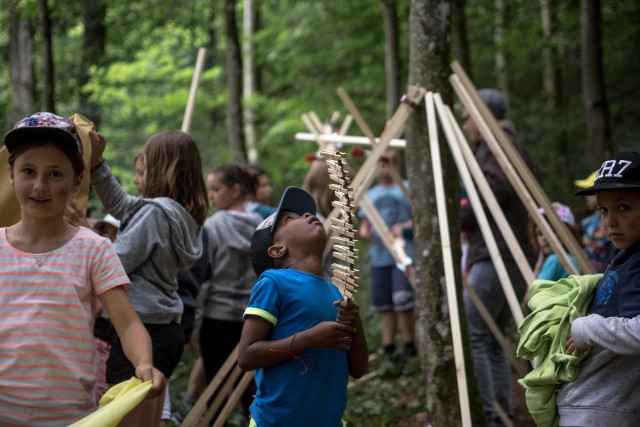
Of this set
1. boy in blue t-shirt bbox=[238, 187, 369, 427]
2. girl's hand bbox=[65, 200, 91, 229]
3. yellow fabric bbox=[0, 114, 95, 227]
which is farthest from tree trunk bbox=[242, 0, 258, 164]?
boy in blue t-shirt bbox=[238, 187, 369, 427]

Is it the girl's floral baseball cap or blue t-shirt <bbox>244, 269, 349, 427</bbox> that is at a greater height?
the girl's floral baseball cap

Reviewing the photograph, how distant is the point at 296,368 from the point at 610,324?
116 cm

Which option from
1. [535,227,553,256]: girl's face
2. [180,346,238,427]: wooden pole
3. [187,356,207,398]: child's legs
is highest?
[535,227,553,256]: girl's face

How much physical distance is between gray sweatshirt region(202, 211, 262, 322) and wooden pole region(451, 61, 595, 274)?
5.59 feet

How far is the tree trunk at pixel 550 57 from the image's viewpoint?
1373cm

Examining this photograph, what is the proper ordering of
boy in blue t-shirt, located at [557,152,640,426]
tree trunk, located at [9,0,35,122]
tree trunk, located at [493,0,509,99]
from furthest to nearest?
1. tree trunk, located at [493,0,509,99]
2. tree trunk, located at [9,0,35,122]
3. boy in blue t-shirt, located at [557,152,640,426]

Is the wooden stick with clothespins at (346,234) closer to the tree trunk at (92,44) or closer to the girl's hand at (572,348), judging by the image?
the girl's hand at (572,348)

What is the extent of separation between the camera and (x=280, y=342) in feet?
10.2

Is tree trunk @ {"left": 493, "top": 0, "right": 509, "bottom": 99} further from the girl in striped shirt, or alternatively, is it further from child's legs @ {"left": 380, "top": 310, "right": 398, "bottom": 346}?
the girl in striped shirt

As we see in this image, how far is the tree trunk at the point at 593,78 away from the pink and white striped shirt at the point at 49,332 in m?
8.30

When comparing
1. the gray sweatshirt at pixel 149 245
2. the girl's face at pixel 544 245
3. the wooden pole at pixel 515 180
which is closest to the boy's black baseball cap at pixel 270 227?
the gray sweatshirt at pixel 149 245

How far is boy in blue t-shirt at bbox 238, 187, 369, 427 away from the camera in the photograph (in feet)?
10.1

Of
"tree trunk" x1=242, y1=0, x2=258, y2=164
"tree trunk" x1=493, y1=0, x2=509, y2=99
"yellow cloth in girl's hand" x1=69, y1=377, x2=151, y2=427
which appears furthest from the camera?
"tree trunk" x1=242, y1=0, x2=258, y2=164

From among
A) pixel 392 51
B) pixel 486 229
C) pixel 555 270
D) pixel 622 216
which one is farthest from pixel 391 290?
pixel 622 216
